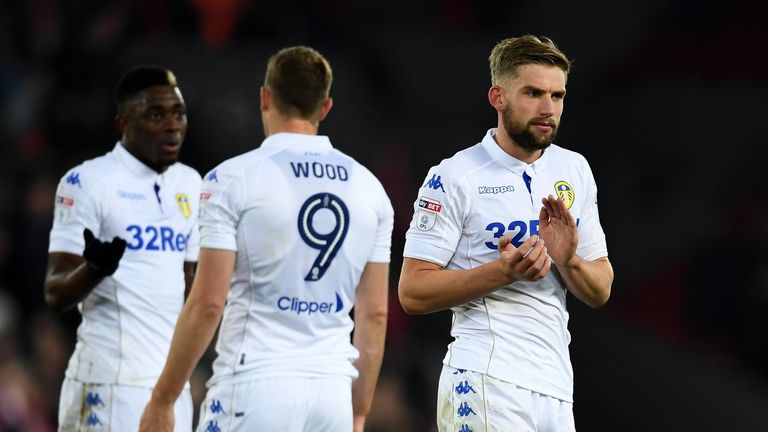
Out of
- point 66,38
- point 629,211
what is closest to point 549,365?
point 629,211

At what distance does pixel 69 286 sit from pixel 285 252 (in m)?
1.29

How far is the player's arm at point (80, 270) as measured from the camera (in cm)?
495

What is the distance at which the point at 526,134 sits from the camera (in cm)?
450

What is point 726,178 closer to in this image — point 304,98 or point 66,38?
point 66,38

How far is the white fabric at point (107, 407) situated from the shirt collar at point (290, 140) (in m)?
1.47

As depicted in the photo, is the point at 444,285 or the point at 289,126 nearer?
the point at 444,285

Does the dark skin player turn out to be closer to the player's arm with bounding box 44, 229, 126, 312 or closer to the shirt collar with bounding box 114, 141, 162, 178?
the shirt collar with bounding box 114, 141, 162, 178

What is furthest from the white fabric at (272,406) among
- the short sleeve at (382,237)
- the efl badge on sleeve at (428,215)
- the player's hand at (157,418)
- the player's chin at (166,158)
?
the player's chin at (166,158)

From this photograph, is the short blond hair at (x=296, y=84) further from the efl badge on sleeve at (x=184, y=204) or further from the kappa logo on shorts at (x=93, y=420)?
the kappa logo on shorts at (x=93, y=420)

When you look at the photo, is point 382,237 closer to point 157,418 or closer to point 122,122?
point 157,418

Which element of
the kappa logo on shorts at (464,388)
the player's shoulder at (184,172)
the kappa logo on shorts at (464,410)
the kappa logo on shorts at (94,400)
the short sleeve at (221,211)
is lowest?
the kappa logo on shorts at (94,400)

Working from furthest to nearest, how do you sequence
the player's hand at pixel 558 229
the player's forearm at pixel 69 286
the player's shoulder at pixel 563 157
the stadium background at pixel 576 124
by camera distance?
the stadium background at pixel 576 124 < the player's forearm at pixel 69 286 < the player's shoulder at pixel 563 157 < the player's hand at pixel 558 229

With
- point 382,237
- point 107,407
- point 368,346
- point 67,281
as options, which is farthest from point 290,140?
point 107,407

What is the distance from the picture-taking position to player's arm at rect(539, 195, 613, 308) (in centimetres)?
420
